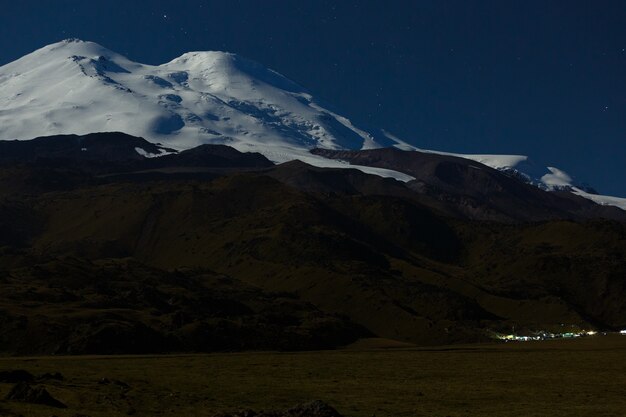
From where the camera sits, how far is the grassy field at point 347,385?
6612cm

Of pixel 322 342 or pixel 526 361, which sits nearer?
pixel 526 361

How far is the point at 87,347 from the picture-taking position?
13662 centimetres

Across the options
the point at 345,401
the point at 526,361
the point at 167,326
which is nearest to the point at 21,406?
the point at 345,401

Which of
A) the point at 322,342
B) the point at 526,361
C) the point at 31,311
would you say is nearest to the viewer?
the point at 526,361

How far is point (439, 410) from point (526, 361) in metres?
59.9

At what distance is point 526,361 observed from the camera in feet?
406

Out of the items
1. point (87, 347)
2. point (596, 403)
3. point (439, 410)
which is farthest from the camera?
point (87, 347)

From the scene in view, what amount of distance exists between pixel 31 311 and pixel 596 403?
11120 centimetres

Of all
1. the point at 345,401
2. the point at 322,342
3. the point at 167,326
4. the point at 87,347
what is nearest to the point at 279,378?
the point at 345,401

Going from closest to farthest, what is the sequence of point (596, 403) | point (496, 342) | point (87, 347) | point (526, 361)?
1. point (596, 403)
2. point (526, 361)
3. point (87, 347)
4. point (496, 342)

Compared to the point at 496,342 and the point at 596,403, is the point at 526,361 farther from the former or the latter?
the point at 496,342

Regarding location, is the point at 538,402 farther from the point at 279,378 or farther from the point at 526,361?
the point at 526,361

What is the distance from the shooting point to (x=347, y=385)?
87.9m

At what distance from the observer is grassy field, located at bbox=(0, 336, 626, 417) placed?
66.1 metres
